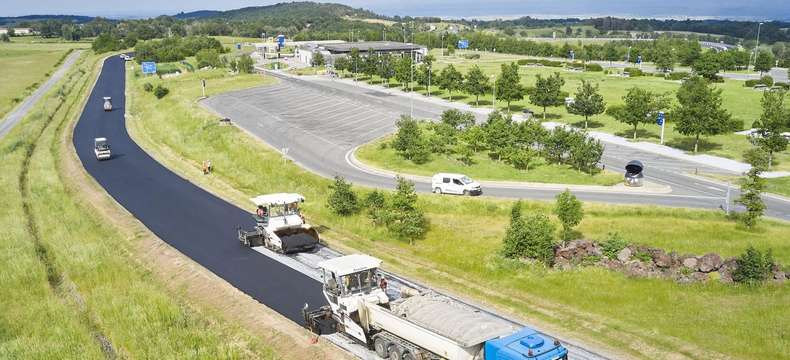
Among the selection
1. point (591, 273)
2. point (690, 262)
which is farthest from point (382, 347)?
point (690, 262)

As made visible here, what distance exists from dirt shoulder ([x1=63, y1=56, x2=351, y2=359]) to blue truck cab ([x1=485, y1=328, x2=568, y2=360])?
247 inches

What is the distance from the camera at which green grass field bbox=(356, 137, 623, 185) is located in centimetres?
4953

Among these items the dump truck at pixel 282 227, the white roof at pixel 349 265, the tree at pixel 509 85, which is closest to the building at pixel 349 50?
the tree at pixel 509 85

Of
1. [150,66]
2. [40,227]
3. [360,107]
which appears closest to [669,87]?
[360,107]

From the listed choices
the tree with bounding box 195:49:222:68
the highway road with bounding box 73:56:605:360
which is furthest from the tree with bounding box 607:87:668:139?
the tree with bounding box 195:49:222:68

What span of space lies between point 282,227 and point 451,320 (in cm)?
1649

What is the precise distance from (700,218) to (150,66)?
119810mm

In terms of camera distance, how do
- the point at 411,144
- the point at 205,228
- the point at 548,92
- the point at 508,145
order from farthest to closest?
the point at 548,92
the point at 411,144
the point at 508,145
the point at 205,228

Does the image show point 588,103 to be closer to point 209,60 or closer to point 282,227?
point 282,227

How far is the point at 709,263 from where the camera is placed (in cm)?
2966

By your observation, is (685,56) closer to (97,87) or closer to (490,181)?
(490,181)

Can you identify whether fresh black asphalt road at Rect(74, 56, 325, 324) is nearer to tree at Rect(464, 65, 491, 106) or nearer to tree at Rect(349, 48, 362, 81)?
tree at Rect(464, 65, 491, 106)

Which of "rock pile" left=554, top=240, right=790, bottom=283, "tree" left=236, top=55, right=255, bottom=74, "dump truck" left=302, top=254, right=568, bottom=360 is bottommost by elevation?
"rock pile" left=554, top=240, right=790, bottom=283

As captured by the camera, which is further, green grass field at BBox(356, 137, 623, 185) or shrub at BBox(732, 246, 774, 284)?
green grass field at BBox(356, 137, 623, 185)
